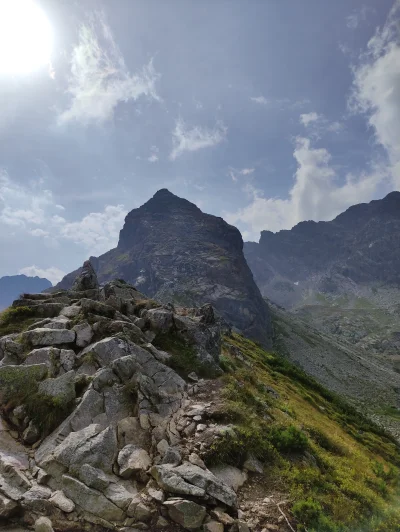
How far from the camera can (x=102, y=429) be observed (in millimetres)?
14719

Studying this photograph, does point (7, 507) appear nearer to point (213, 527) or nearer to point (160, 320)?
point (213, 527)

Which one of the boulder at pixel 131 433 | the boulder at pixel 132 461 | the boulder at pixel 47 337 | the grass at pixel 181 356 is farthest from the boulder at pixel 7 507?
the grass at pixel 181 356

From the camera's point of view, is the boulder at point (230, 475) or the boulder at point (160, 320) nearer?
the boulder at point (230, 475)

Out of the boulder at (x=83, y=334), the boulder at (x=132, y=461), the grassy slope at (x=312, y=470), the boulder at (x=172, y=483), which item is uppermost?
the boulder at (x=83, y=334)

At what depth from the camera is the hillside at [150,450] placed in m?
10.9

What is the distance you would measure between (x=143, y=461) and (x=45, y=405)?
6090 millimetres

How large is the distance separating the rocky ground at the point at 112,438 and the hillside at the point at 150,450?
0.05 metres

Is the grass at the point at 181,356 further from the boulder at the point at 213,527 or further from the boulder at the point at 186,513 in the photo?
the boulder at the point at 213,527

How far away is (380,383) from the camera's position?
130m

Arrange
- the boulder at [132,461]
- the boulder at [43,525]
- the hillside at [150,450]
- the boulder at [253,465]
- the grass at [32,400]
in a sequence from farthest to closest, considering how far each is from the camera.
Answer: the grass at [32,400] → the boulder at [253,465] → the boulder at [132,461] → the hillside at [150,450] → the boulder at [43,525]

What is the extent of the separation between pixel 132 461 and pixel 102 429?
2.61m

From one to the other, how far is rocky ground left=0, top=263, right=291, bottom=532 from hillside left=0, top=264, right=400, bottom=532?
0.17ft

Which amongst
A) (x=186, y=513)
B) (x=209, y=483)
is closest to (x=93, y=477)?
(x=186, y=513)

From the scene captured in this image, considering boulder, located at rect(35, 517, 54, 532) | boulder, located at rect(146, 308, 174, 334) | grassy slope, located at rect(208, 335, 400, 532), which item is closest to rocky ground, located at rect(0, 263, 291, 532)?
boulder, located at rect(35, 517, 54, 532)
